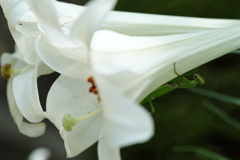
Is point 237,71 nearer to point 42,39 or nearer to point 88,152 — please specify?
point 88,152

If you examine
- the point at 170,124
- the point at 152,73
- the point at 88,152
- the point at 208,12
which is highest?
the point at 152,73

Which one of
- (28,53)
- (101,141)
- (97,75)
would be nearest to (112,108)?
(97,75)

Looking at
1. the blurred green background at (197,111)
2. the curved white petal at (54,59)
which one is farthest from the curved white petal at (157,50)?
the blurred green background at (197,111)

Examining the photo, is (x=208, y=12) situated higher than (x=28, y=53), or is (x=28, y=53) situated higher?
(x=28, y=53)

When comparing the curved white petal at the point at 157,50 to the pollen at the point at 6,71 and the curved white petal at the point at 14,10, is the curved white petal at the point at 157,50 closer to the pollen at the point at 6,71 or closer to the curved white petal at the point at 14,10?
the curved white petal at the point at 14,10

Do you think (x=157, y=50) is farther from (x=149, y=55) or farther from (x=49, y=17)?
(x=49, y=17)

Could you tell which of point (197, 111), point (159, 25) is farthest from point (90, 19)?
point (197, 111)
